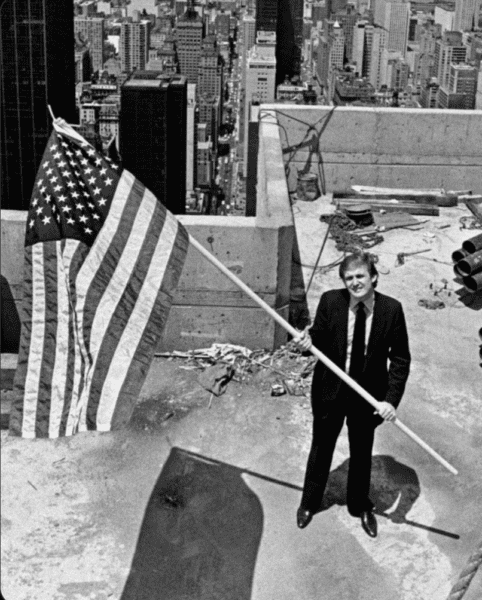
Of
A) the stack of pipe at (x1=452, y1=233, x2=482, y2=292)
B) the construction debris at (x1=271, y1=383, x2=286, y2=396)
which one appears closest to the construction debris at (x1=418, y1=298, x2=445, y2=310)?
the stack of pipe at (x1=452, y1=233, x2=482, y2=292)

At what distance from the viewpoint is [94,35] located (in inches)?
7215

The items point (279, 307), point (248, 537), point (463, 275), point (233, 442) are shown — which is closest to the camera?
point (248, 537)

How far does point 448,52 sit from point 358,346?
6555 inches

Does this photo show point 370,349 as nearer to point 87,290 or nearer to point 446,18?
point 87,290

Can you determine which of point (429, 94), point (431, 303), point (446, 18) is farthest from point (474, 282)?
point (446, 18)

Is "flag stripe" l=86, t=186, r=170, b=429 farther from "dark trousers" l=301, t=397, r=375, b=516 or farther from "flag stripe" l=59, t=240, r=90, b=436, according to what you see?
"dark trousers" l=301, t=397, r=375, b=516

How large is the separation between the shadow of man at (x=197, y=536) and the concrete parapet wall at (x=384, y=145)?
691 centimetres

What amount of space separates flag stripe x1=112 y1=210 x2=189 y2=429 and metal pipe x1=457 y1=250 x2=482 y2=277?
5.04 metres

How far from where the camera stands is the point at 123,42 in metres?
189

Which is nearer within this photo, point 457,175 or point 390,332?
point 390,332

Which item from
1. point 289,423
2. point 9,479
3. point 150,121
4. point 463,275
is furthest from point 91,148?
point 150,121

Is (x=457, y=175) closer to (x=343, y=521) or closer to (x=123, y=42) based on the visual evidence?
(x=343, y=521)

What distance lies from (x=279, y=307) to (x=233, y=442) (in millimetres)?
1688

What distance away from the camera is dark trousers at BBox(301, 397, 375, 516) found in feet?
17.9
